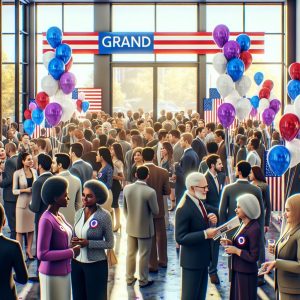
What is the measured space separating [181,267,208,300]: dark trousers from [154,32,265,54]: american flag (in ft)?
58.6

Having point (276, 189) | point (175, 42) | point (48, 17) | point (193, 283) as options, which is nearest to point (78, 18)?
point (48, 17)

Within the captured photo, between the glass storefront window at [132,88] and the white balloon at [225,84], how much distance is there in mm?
13240

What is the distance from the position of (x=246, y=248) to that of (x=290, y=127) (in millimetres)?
2114

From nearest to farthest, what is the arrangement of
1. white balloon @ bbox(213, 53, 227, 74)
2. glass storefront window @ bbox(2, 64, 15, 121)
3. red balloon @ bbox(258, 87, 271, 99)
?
white balloon @ bbox(213, 53, 227, 74)
red balloon @ bbox(258, 87, 271, 99)
glass storefront window @ bbox(2, 64, 15, 121)

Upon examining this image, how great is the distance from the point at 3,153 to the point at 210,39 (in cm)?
1496

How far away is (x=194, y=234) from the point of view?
599cm

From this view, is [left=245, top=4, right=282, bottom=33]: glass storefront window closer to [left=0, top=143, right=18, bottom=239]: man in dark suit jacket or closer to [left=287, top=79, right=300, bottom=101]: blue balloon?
[left=287, top=79, right=300, bottom=101]: blue balloon

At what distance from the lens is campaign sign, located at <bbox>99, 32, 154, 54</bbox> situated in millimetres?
23531

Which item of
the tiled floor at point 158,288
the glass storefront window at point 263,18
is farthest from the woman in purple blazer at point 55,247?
the glass storefront window at point 263,18

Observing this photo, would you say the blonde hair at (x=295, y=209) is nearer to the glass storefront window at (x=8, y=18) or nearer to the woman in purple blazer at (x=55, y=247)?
the woman in purple blazer at (x=55, y=247)

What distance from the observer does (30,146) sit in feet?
39.4

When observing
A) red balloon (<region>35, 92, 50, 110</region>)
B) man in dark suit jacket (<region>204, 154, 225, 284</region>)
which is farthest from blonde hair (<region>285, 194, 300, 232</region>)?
red balloon (<region>35, 92, 50, 110</region>)

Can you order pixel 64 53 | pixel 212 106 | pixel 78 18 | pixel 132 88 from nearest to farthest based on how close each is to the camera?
pixel 64 53 < pixel 212 106 < pixel 78 18 < pixel 132 88

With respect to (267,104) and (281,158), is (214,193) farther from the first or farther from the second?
(267,104)
